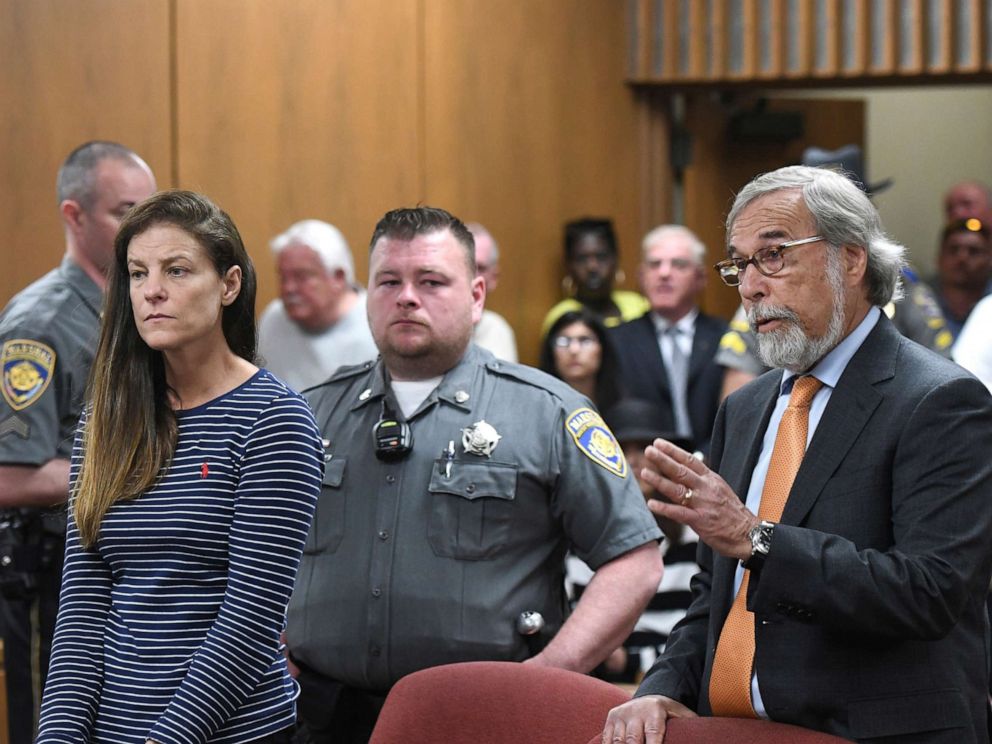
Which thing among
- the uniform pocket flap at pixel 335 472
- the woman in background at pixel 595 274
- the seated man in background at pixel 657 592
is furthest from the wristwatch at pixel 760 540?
the woman in background at pixel 595 274

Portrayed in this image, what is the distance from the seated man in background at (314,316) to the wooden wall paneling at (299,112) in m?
0.28

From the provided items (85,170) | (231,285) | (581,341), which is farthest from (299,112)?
(231,285)

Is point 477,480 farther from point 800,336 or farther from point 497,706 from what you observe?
point 800,336

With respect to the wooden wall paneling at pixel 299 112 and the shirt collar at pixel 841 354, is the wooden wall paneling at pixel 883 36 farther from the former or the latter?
the shirt collar at pixel 841 354

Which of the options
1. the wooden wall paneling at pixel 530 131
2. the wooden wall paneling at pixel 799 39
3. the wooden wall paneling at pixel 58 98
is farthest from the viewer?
the wooden wall paneling at pixel 799 39

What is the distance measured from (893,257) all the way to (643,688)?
2.39ft

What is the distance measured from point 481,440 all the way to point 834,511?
0.91 metres

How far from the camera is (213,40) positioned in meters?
4.73

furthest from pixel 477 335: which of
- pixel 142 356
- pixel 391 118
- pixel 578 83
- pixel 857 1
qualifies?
pixel 142 356

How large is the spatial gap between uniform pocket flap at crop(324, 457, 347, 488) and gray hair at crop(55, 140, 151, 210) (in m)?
0.91

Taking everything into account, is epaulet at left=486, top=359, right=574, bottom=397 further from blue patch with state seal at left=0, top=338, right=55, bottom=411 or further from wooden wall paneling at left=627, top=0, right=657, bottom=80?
wooden wall paneling at left=627, top=0, right=657, bottom=80

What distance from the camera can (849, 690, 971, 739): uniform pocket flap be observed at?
1.87 m

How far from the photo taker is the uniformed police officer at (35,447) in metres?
2.92

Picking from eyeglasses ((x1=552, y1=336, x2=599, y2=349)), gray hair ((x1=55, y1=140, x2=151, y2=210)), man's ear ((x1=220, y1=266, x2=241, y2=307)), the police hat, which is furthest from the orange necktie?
eyeglasses ((x1=552, y1=336, x2=599, y2=349))
